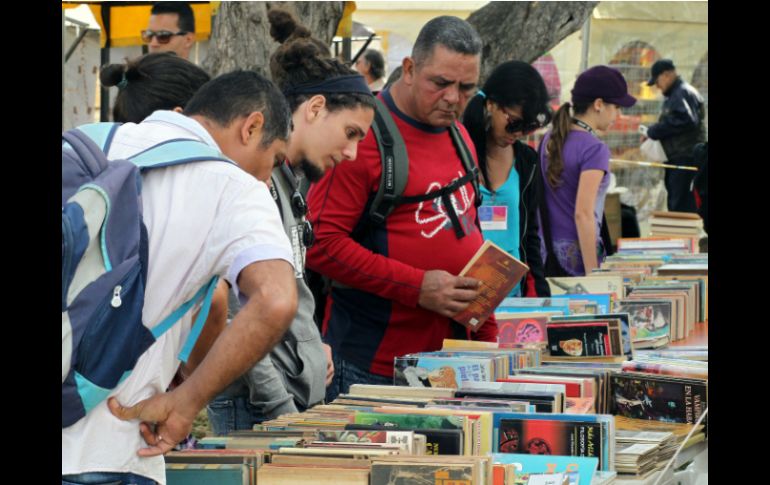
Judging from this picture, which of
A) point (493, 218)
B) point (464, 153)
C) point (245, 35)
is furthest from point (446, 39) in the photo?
point (245, 35)

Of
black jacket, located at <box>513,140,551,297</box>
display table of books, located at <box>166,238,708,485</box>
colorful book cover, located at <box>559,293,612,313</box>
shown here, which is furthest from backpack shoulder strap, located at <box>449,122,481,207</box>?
black jacket, located at <box>513,140,551,297</box>

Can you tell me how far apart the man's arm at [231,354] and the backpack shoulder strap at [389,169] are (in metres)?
1.73

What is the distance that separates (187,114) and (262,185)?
0.41m

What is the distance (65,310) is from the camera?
1986mm

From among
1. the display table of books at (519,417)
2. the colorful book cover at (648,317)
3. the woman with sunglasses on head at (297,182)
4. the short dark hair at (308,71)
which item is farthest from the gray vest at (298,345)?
the colorful book cover at (648,317)

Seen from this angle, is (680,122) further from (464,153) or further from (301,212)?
(301,212)

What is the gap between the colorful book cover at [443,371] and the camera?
3.42m

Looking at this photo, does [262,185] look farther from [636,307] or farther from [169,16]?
[169,16]

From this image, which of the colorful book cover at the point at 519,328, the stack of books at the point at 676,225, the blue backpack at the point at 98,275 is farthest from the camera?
the stack of books at the point at 676,225

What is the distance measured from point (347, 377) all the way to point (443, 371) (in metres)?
0.67

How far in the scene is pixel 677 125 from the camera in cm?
1214

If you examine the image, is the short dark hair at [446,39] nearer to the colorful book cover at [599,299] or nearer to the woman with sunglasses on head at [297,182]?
the woman with sunglasses on head at [297,182]
